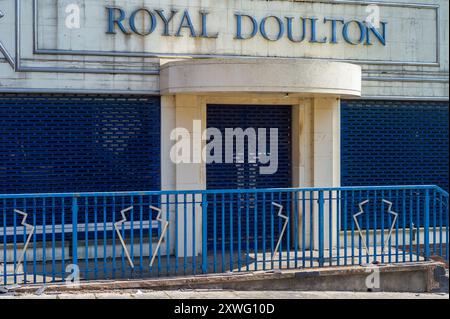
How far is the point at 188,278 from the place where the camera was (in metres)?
A: 8.96

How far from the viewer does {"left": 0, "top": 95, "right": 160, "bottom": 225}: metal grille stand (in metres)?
10.3

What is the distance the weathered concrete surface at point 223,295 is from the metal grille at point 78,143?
258 cm

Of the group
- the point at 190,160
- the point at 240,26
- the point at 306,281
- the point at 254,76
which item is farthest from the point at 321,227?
the point at 240,26

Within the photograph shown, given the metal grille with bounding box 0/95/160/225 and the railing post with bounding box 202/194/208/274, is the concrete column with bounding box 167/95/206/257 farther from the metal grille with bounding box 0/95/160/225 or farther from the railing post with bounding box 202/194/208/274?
the railing post with bounding box 202/194/208/274

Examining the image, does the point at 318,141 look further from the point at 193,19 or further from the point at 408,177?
the point at 193,19

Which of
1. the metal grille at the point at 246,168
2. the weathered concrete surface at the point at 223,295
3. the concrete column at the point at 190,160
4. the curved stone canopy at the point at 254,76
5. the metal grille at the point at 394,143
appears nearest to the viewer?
the weathered concrete surface at the point at 223,295

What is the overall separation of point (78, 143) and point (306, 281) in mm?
4006

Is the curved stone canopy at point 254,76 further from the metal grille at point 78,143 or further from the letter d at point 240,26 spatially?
the letter d at point 240,26

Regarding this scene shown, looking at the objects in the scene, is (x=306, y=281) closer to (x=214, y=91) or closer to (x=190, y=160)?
(x=190, y=160)

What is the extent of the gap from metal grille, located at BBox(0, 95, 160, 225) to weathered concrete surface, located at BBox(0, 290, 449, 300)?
2.58 meters

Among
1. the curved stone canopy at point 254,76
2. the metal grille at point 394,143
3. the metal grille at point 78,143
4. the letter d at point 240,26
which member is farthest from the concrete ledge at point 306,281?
the letter d at point 240,26

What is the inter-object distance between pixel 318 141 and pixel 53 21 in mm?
4594

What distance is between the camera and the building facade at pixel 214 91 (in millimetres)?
10289

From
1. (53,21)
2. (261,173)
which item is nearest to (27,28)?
(53,21)
